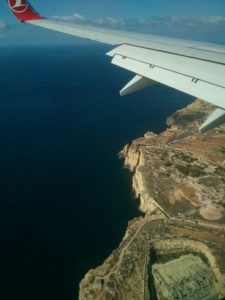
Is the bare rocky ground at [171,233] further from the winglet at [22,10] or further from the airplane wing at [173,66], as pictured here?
the winglet at [22,10]

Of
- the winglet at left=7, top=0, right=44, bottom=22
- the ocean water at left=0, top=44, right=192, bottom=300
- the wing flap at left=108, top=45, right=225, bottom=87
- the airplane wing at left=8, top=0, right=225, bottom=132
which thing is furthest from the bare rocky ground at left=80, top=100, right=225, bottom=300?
the winglet at left=7, top=0, right=44, bottom=22

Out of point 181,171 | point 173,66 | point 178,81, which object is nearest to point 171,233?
point 181,171

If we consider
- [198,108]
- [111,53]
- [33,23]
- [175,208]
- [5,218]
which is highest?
[33,23]

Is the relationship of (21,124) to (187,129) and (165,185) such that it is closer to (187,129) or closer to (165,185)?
(187,129)

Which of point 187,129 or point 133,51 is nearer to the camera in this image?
point 133,51

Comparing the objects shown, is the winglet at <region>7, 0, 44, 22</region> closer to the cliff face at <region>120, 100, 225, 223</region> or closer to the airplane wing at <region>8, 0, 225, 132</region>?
the airplane wing at <region>8, 0, 225, 132</region>

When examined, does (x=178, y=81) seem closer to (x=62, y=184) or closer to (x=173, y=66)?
(x=173, y=66)

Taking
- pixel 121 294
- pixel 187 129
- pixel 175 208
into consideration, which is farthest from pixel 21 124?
pixel 121 294
